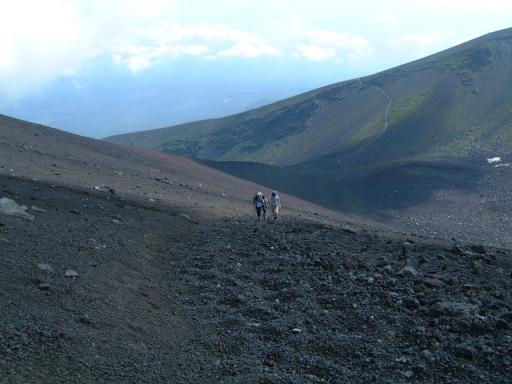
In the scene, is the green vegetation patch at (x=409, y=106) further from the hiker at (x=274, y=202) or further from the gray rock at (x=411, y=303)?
the gray rock at (x=411, y=303)

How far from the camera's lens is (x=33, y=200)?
691 inches

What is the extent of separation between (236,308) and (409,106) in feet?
278

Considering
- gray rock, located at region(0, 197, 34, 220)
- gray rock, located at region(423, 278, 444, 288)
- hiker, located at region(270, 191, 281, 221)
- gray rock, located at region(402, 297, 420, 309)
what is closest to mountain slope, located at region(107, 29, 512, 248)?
hiker, located at region(270, 191, 281, 221)

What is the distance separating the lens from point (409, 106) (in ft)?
300

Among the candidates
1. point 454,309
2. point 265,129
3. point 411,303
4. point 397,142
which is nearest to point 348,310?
point 411,303

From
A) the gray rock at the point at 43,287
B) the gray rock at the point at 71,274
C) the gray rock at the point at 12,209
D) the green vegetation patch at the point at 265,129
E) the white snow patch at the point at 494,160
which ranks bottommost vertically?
the gray rock at the point at 43,287

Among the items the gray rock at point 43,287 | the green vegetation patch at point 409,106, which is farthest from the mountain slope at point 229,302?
the green vegetation patch at point 409,106

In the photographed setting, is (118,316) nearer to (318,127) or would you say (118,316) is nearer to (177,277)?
(177,277)

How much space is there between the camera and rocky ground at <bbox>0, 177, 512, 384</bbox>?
8.96 m

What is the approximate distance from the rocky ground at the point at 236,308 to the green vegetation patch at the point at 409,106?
73191 millimetres

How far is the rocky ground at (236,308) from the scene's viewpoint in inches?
353

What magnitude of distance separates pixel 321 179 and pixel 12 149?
35853mm

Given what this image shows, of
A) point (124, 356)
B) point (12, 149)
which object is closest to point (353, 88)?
point (12, 149)

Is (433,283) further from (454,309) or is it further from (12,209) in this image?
(12,209)
